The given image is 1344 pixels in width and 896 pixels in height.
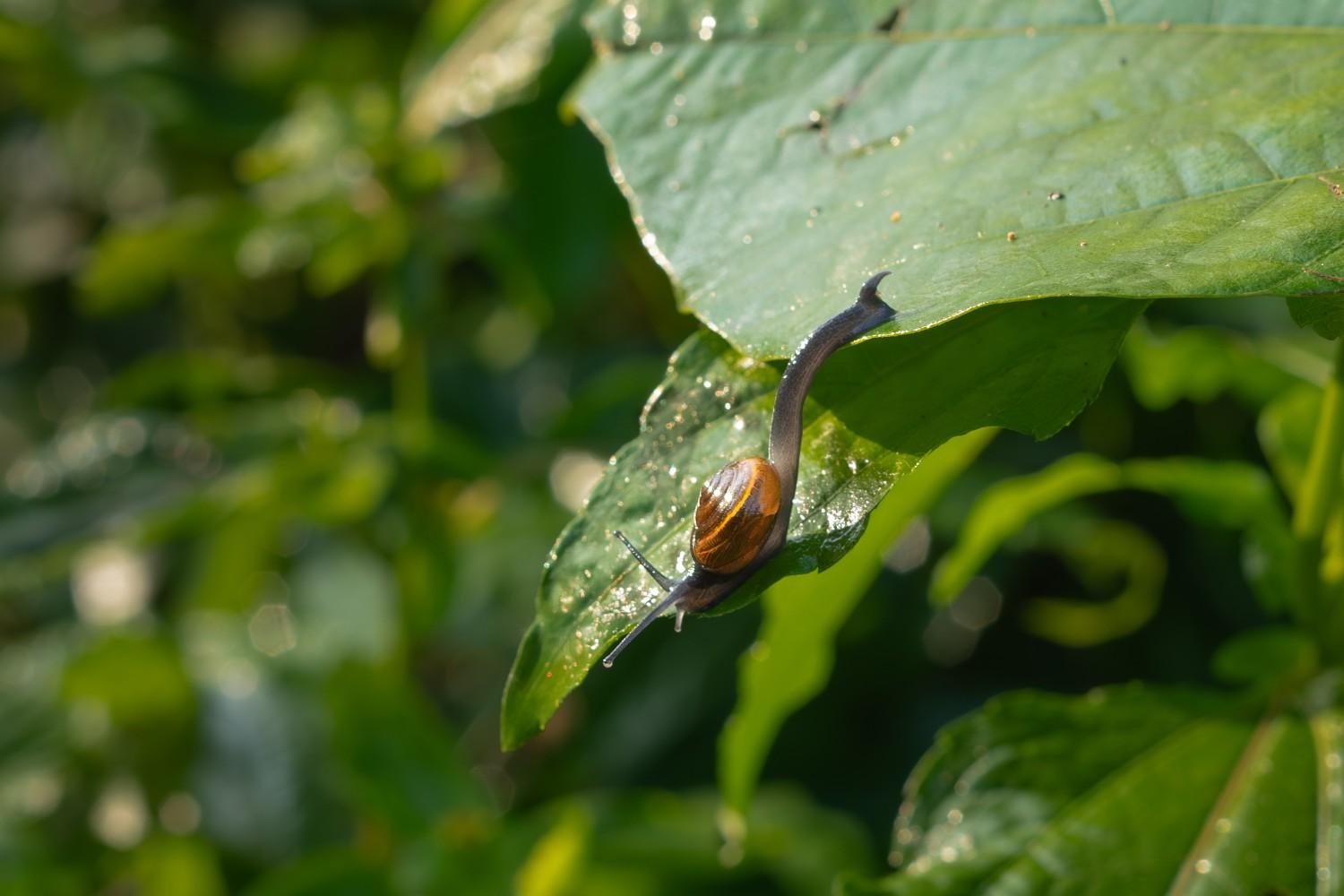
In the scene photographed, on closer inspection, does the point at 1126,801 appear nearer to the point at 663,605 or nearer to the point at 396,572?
the point at 663,605

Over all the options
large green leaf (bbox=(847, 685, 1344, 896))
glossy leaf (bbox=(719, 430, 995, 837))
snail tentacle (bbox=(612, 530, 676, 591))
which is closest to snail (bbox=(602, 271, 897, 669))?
snail tentacle (bbox=(612, 530, 676, 591))

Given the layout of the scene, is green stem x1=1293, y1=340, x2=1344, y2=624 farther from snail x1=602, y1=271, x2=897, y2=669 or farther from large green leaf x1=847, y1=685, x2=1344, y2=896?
snail x1=602, y1=271, x2=897, y2=669

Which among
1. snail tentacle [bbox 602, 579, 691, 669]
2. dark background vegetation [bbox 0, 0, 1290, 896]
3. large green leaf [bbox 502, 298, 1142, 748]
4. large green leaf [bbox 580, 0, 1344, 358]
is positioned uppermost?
large green leaf [bbox 580, 0, 1344, 358]

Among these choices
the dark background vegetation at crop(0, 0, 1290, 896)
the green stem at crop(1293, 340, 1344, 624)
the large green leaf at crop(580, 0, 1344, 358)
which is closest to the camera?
the large green leaf at crop(580, 0, 1344, 358)

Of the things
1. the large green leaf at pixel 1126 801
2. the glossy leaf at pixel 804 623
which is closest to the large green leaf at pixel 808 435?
the glossy leaf at pixel 804 623

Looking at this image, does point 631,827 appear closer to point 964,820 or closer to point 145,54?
point 964,820

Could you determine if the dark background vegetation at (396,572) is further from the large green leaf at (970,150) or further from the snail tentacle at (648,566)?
the snail tentacle at (648,566)

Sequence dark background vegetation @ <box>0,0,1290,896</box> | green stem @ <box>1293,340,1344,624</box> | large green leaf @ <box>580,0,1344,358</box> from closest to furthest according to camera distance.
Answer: large green leaf @ <box>580,0,1344,358</box> → green stem @ <box>1293,340,1344,624</box> → dark background vegetation @ <box>0,0,1290,896</box>

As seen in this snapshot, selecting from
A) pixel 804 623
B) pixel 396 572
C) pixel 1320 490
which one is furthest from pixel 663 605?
pixel 396 572
